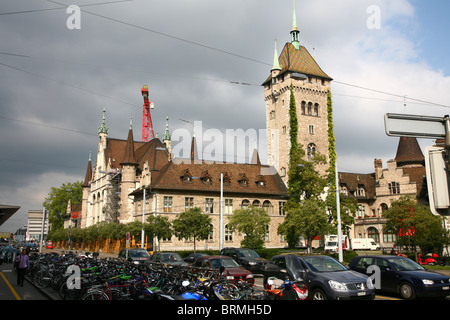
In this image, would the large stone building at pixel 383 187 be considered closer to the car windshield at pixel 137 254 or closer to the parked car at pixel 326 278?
the car windshield at pixel 137 254

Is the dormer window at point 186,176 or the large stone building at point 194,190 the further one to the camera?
the dormer window at point 186,176

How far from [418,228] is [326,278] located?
25952 mm

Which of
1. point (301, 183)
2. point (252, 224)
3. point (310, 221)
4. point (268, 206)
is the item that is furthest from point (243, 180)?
point (310, 221)

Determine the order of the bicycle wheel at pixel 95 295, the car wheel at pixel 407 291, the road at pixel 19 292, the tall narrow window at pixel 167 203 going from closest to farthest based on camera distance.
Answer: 1. the bicycle wheel at pixel 95 295
2. the car wheel at pixel 407 291
3. the road at pixel 19 292
4. the tall narrow window at pixel 167 203

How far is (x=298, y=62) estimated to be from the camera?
221 ft

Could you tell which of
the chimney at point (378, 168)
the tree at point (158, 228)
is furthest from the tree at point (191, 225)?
the chimney at point (378, 168)

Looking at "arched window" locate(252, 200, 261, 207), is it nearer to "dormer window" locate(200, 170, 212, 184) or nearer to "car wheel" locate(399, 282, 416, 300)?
"dormer window" locate(200, 170, 212, 184)

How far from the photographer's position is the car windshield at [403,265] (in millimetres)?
15367

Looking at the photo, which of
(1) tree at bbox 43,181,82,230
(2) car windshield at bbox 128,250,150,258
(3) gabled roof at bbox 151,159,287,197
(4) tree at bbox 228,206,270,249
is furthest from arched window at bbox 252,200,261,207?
(1) tree at bbox 43,181,82,230

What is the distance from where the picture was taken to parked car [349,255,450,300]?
14008mm

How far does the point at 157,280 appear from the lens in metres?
12.8

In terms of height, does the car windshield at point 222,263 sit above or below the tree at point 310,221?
below

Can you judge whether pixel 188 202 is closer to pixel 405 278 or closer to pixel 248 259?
pixel 248 259
